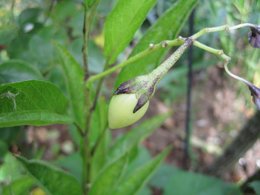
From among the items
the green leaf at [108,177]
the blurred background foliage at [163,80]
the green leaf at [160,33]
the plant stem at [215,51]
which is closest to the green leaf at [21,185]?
the blurred background foliage at [163,80]

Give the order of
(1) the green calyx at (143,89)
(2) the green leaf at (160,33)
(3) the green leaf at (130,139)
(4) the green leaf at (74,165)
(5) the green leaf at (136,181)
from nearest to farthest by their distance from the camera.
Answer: (1) the green calyx at (143,89)
(2) the green leaf at (160,33)
(5) the green leaf at (136,181)
(3) the green leaf at (130,139)
(4) the green leaf at (74,165)

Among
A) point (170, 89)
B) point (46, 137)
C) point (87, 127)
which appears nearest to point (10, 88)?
point (87, 127)

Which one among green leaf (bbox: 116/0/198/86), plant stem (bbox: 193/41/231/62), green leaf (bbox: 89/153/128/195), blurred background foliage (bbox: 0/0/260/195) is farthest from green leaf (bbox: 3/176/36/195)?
plant stem (bbox: 193/41/231/62)

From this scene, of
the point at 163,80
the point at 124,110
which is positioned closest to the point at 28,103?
the point at 124,110

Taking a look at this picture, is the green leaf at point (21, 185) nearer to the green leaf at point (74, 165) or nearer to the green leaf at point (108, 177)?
the green leaf at point (108, 177)

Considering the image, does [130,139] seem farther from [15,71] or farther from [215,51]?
[215,51]

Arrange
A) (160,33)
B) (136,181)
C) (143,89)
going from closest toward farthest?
(143,89) → (160,33) → (136,181)

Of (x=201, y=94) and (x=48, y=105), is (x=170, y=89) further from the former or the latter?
(x=48, y=105)
